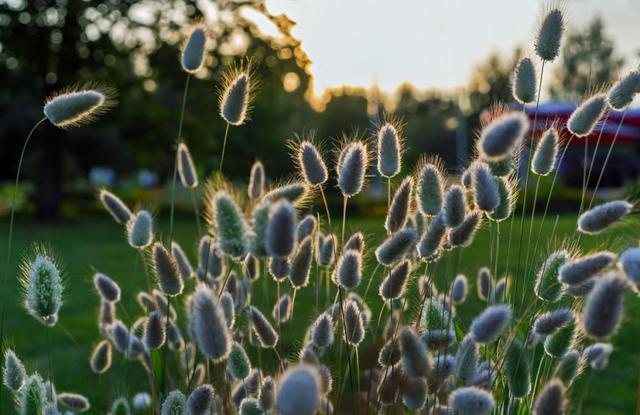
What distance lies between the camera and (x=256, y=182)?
238 cm

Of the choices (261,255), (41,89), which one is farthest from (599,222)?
(41,89)

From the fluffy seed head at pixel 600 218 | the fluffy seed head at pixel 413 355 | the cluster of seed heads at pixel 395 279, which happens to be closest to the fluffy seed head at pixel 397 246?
the cluster of seed heads at pixel 395 279

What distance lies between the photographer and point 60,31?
18.1 metres

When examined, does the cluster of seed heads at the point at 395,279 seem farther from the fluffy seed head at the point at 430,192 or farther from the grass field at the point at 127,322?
the grass field at the point at 127,322

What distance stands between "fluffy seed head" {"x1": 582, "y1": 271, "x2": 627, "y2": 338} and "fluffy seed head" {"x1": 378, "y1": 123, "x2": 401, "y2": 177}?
2.52 feet

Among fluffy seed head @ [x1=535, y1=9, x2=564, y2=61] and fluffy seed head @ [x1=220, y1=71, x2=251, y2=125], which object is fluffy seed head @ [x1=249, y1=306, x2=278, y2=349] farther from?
fluffy seed head @ [x1=535, y1=9, x2=564, y2=61]

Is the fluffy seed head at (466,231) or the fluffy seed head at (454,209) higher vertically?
the fluffy seed head at (454,209)

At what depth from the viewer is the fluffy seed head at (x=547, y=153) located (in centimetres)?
189

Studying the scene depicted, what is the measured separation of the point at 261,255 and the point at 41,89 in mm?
19260

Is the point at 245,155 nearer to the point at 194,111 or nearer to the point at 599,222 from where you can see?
the point at 194,111

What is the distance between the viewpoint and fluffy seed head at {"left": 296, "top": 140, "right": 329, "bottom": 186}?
1.76 m

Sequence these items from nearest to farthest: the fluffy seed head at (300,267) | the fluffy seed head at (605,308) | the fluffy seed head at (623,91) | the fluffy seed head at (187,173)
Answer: the fluffy seed head at (605,308), the fluffy seed head at (300,267), the fluffy seed head at (623,91), the fluffy seed head at (187,173)

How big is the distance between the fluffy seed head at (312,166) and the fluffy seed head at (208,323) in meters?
0.62

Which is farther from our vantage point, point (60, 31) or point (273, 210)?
point (60, 31)
